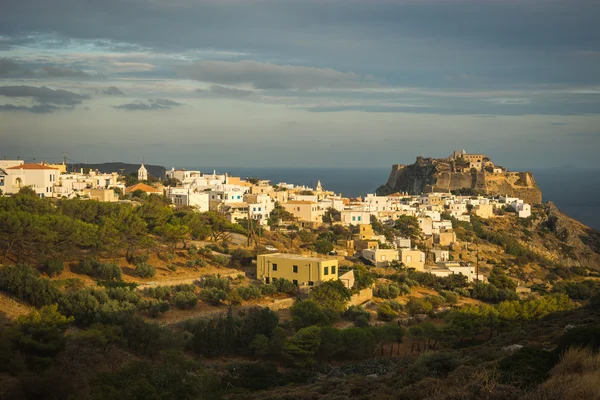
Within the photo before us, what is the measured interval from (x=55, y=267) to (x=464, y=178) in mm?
69684

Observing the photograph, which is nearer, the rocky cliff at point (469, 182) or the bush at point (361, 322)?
the bush at point (361, 322)

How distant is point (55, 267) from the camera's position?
23.0 m

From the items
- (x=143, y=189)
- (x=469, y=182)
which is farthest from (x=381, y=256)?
(x=469, y=182)

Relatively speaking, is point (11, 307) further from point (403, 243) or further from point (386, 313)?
point (403, 243)

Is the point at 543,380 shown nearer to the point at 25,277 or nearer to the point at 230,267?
the point at 25,277

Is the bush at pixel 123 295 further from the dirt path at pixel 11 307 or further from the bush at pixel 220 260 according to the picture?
the bush at pixel 220 260

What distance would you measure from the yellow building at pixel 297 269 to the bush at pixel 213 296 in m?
3.81

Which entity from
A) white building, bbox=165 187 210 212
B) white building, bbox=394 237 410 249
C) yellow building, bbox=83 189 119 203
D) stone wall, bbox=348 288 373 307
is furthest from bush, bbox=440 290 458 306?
yellow building, bbox=83 189 119 203

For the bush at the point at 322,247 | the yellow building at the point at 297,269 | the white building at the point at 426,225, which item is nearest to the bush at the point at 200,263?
the yellow building at the point at 297,269

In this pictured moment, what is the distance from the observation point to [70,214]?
30.2m

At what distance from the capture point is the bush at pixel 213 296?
921 inches

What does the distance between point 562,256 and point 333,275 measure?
36.5 metres

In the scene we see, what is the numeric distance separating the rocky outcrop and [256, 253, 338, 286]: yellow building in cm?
3474

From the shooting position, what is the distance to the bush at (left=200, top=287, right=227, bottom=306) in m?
23.4
